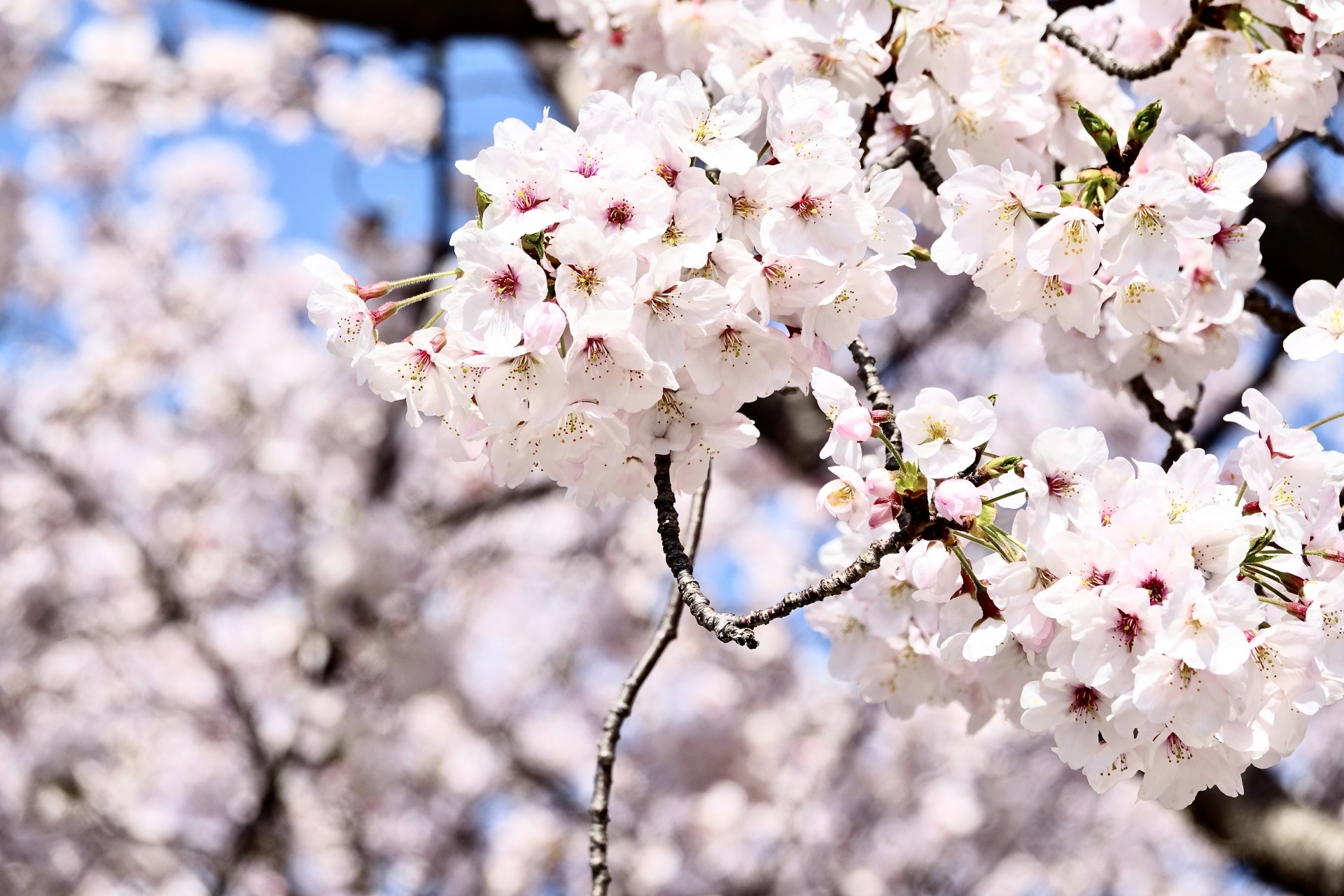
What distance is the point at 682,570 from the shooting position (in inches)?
45.0

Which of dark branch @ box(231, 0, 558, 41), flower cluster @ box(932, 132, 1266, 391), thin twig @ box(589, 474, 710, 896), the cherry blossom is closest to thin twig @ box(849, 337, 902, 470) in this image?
flower cluster @ box(932, 132, 1266, 391)

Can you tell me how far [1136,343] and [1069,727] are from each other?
27.8 inches

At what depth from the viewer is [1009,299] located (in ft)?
4.40

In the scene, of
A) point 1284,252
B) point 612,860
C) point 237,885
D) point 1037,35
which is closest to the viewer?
point 1037,35

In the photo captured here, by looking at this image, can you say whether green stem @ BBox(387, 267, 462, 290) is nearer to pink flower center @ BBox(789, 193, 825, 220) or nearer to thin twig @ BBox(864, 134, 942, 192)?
pink flower center @ BBox(789, 193, 825, 220)

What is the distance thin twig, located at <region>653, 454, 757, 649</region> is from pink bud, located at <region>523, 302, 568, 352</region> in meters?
0.23

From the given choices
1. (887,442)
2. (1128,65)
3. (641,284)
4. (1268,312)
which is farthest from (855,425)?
(1268,312)

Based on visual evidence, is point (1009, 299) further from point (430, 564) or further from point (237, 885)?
point (237, 885)

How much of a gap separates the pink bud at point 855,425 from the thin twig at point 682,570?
187mm

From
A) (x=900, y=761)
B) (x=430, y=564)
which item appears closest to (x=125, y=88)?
(x=430, y=564)

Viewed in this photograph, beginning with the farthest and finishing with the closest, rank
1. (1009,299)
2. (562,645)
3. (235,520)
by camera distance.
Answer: (562,645) < (235,520) < (1009,299)

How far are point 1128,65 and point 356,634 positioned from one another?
457cm

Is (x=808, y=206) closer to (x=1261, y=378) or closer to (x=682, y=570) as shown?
(x=682, y=570)

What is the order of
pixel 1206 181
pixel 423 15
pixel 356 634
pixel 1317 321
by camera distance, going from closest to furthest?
pixel 1206 181 < pixel 1317 321 < pixel 423 15 < pixel 356 634
